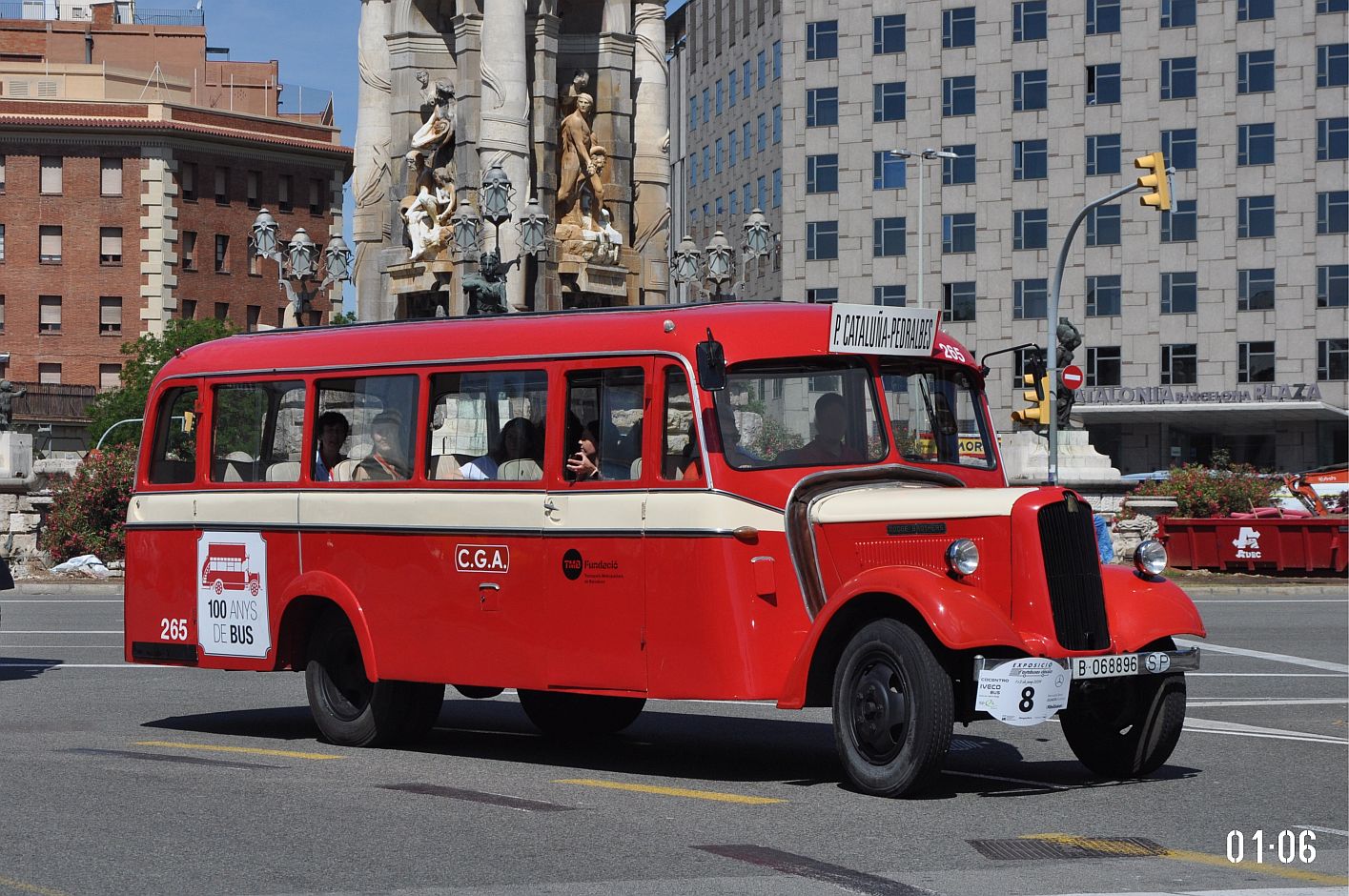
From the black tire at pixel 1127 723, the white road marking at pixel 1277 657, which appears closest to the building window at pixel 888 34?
the white road marking at pixel 1277 657

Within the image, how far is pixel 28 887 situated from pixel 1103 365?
76.2 meters

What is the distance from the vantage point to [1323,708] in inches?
633

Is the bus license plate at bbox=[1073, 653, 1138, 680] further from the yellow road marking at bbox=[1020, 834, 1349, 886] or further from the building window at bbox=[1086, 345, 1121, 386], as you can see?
the building window at bbox=[1086, 345, 1121, 386]

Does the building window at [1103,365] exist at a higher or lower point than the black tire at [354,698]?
higher

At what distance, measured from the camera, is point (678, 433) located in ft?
37.2

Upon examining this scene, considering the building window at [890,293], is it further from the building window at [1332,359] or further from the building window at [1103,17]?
the building window at [1332,359]

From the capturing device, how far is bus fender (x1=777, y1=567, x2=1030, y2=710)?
9984 mm

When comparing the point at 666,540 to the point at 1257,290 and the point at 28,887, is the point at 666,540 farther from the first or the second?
the point at 1257,290

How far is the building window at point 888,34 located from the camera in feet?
277

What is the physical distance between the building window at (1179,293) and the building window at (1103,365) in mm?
2589

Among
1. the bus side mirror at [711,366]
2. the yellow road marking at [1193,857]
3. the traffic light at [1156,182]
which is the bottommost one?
the yellow road marking at [1193,857]

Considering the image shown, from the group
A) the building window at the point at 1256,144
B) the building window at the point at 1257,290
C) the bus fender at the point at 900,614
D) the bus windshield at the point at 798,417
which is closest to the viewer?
the bus fender at the point at 900,614

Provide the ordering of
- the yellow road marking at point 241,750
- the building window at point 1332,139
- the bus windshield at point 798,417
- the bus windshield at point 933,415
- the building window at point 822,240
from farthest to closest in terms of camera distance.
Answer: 1. the building window at point 822,240
2. the building window at point 1332,139
3. the yellow road marking at point 241,750
4. the bus windshield at point 933,415
5. the bus windshield at point 798,417

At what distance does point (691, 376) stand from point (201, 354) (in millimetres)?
4567
